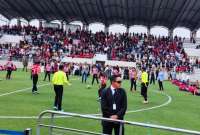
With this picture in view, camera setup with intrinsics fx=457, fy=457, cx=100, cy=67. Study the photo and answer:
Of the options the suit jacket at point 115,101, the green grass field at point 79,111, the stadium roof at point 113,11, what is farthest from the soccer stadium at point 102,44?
the suit jacket at point 115,101

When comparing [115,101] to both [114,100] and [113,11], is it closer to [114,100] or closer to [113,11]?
[114,100]

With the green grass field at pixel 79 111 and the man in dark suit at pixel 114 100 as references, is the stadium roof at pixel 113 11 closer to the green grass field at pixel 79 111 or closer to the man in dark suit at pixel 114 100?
the green grass field at pixel 79 111

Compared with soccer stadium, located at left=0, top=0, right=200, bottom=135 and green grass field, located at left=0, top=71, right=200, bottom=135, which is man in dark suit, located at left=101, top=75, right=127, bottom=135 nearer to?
green grass field, located at left=0, top=71, right=200, bottom=135

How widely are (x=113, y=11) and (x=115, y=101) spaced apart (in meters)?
64.6

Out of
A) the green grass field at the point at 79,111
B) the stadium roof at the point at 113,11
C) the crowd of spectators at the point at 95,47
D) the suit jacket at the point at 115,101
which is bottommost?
the green grass field at the point at 79,111

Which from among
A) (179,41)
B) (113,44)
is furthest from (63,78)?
(179,41)

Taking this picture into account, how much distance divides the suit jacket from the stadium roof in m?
53.4

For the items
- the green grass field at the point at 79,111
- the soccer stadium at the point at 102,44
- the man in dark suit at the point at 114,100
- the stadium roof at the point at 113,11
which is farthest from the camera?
the stadium roof at the point at 113,11

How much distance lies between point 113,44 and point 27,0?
15577 mm

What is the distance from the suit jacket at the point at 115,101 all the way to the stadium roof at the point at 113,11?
53.4 metres

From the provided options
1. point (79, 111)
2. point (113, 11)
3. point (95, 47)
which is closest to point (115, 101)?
point (79, 111)

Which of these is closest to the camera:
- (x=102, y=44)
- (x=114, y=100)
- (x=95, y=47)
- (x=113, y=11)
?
(x=114, y=100)

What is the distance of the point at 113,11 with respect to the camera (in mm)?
75000

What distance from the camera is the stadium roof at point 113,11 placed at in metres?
68.1
